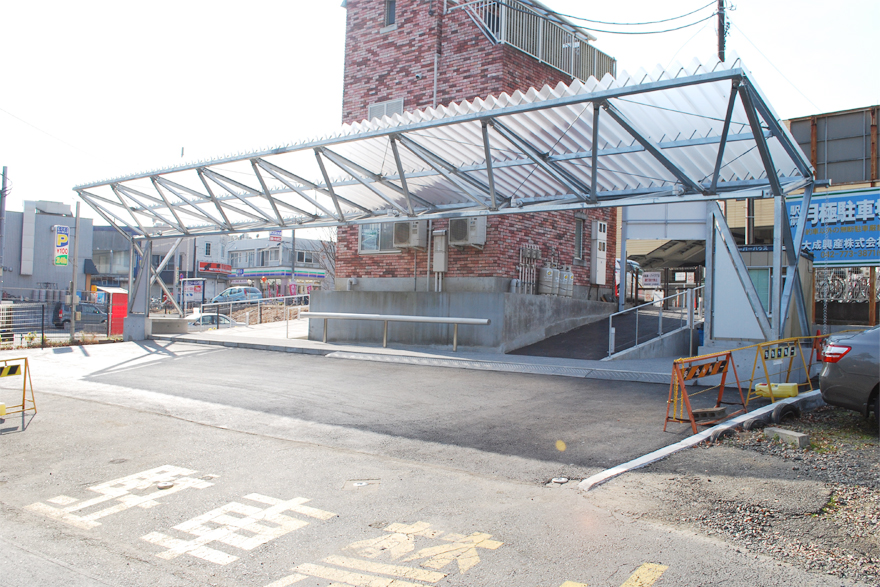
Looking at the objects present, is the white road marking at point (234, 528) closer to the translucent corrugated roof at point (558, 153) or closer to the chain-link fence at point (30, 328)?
the translucent corrugated roof at point (558, 153)

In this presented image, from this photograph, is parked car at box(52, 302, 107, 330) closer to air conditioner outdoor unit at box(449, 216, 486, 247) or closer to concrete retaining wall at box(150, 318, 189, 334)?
concrete retaining wall at box(150, 318, 189, 334)

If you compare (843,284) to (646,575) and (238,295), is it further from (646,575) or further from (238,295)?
(238,295)

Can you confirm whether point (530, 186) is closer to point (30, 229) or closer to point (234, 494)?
point (234, 494)

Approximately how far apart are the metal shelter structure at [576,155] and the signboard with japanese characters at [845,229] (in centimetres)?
693

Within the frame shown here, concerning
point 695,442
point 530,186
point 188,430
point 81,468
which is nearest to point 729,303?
point 530,186

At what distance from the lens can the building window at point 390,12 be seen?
784 inches

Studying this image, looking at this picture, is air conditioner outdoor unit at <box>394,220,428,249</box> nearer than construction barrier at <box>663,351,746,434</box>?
No

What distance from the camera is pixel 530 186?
47.8ft

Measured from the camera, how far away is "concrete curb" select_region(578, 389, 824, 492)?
5.60 m

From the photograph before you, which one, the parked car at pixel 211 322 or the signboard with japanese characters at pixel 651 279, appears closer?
the signboard with japanese characters at pixel 651 279

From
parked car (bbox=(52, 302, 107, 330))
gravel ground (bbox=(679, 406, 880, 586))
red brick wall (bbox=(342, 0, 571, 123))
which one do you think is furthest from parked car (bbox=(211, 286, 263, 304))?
gravel ground (bbox=(679, 406, 880, 586))

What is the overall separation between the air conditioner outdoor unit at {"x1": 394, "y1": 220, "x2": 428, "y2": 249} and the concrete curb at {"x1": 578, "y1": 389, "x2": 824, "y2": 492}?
11345mm

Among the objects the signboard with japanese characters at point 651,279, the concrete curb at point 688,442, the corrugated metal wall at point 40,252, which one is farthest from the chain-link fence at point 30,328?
the corrugated metal wall at point 40,252

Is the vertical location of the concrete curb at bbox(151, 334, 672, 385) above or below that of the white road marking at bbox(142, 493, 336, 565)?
above
